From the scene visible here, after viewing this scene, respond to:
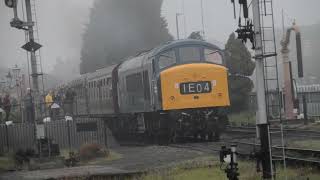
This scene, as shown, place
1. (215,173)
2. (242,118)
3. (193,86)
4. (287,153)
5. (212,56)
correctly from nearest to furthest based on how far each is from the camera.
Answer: (215,173), (287,153), (193,86), (212,56), (242,118)

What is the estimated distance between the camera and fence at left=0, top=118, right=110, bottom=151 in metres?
22.5

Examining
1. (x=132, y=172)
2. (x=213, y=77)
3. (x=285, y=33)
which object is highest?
(x=285, y=33)

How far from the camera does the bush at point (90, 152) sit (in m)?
18.7

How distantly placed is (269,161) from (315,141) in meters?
8.14

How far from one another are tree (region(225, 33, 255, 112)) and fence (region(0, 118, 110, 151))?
542 inches

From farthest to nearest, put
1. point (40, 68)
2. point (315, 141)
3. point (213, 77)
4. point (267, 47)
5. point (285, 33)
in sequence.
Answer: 1. point (285, 33)
2. point (213, 77)
3. point (40, 68)
4. point (315, 141)
5. point (267, 47)

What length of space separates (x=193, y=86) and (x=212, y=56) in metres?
1.46

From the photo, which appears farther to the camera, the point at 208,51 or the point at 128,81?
the point at 128,81

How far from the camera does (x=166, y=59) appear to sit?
21906 millimetres

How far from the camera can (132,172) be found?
13414 millimetres

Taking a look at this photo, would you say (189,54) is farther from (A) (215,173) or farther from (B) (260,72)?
(B) (260,72)

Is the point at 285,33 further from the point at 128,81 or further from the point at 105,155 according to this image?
the point at 105,155

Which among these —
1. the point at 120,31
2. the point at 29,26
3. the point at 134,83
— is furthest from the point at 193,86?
the point at 120,31

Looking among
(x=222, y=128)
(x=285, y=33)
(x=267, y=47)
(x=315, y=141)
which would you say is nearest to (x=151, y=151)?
(x=222, y=128)
